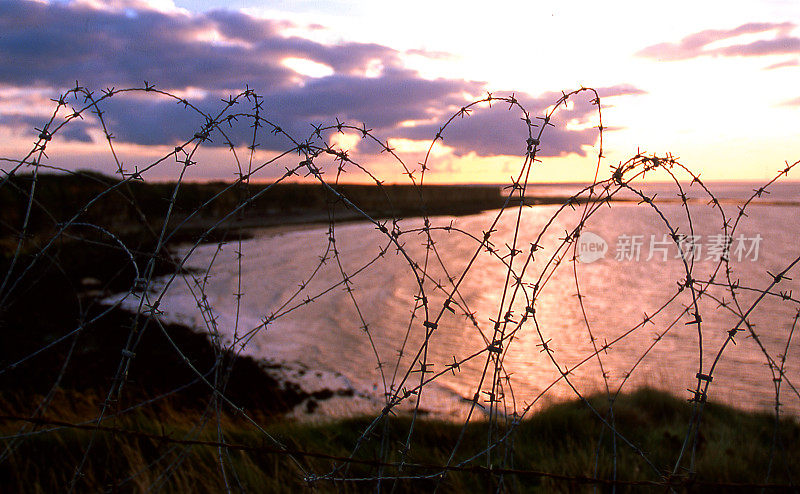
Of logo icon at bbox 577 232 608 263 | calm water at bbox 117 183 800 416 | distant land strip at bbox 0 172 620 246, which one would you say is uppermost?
distant land strip at bbox 0 172 620 246

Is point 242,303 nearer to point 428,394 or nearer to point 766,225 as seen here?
point 428,394

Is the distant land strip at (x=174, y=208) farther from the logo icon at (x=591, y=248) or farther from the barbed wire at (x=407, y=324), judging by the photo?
the logo icon at (x=591, y=248)

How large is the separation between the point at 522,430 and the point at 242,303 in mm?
8852

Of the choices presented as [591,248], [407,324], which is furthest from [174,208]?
[591,248]

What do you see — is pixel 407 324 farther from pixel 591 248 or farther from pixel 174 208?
pixel 591 248

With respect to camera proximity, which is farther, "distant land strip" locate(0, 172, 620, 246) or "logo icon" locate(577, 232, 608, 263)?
"logo icon" locate(577, 232, 608, 263)

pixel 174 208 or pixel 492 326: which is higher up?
pixel 174 208

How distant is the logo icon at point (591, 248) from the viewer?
717 inches

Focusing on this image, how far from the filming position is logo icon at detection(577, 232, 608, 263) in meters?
18.2

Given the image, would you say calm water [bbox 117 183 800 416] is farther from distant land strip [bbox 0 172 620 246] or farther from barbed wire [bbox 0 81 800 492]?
distant land strip [bbox 0 172 620 246]

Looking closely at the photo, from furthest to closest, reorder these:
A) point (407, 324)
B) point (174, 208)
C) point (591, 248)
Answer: point (591, 248)
point (407, 324)
point (174, 208)

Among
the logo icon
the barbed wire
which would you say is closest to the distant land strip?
the barbed wire

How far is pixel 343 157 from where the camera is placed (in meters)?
2.23

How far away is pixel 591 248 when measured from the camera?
20703mm
